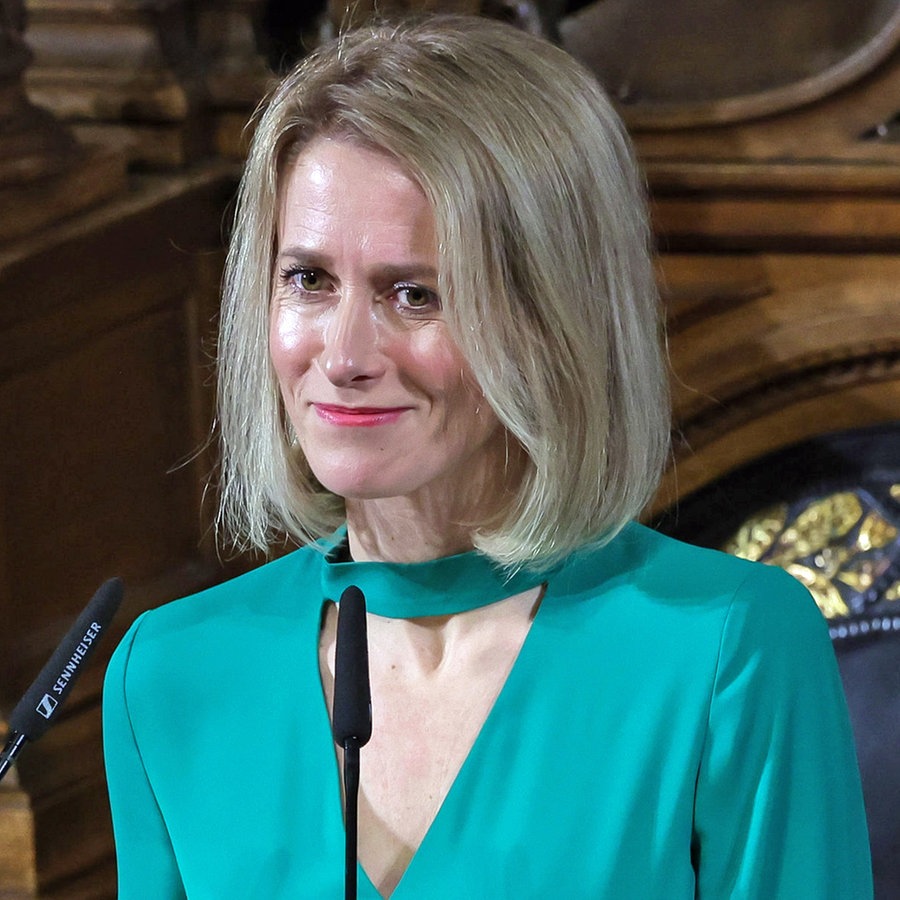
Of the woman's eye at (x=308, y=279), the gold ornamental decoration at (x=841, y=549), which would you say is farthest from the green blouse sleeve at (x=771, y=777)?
the gold ornamental decoration at (x=841, y=549)

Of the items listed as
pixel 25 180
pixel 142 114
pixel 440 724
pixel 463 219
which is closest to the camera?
pixel 463 219

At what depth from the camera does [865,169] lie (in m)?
1.95

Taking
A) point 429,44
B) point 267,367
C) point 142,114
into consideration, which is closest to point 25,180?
point 142,114

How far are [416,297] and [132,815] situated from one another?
0.50 m

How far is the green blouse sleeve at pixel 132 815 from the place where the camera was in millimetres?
1369

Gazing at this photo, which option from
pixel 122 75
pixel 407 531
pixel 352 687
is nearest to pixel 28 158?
pixel 122 75

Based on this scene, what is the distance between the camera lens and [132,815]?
1383 millimetres

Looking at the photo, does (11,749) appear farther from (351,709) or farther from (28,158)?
(28,158)

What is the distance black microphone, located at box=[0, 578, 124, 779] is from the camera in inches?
40.4

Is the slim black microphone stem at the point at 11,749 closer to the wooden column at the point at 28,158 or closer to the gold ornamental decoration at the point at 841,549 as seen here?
the wooden column at the point at 28,158

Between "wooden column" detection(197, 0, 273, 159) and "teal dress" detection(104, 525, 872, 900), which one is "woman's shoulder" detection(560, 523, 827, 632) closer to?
"teal dress" detection(104, 525, 872, 900)

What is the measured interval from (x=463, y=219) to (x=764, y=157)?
0.97 metres

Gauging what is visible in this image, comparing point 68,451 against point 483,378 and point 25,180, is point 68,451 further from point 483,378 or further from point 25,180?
point 483,378

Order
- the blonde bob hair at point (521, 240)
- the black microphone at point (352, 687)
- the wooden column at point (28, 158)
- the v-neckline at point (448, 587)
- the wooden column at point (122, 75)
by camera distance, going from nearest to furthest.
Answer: the black microphone at point (352, 687) → the blonde bob hair at point (521, 240) → the v-neckline at point (448, 587) → the wooden column at point (28, 158) → the wooden column at point (122, 75)
